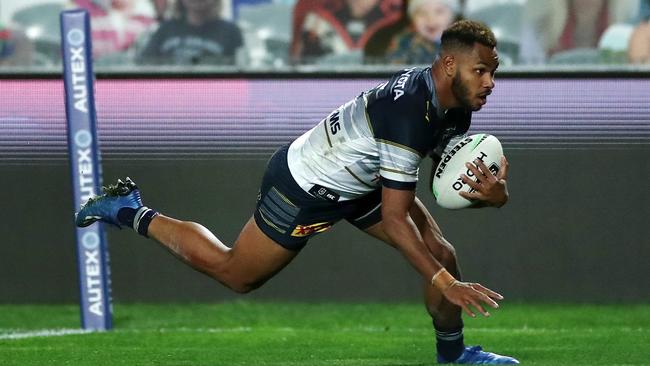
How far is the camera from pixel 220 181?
396 inches

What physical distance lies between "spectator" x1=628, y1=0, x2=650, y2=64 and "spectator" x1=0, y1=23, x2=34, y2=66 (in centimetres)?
484

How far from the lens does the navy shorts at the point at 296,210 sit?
6246 mm

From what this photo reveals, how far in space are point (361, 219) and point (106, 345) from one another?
2.01 metres

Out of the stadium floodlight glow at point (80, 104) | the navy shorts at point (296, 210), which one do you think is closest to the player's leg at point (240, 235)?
the navy shorts at point (296, 210)

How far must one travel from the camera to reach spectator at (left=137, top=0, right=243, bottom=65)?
9.95 meters

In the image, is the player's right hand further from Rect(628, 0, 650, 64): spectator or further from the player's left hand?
Rect(628, 0, 650, 64): spectator

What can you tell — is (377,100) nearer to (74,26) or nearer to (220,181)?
(74,26)

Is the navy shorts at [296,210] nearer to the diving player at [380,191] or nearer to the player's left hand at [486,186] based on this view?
the diving player at [380,191]

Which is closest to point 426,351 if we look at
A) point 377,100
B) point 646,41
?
point 377,100

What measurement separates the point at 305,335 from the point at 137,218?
1.91m

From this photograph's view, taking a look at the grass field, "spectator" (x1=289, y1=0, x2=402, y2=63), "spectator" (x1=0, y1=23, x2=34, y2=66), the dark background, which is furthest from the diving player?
"spectator" (x1=0, y1=23, x2=34, y2=66)

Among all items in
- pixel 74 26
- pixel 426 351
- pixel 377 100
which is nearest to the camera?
pixel 377 100

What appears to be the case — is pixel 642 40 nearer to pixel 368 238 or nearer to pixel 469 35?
pixel 368 238

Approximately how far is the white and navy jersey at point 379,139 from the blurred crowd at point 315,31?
3701 mm
